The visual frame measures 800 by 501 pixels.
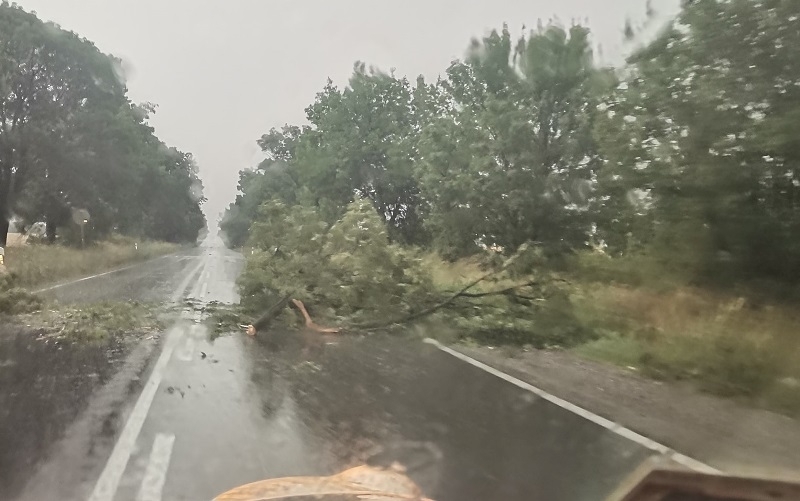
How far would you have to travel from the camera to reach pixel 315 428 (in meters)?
6.40

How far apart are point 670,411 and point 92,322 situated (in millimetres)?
8253

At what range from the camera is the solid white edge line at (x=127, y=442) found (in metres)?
4.68

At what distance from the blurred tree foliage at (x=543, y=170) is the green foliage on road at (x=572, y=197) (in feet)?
0.07

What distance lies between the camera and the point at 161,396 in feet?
24.7

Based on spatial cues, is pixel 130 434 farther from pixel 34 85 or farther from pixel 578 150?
pixel 34 85

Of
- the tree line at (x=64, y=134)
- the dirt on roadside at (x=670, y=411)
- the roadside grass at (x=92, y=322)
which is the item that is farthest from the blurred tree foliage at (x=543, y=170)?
the tree line at (x=64, y=134)

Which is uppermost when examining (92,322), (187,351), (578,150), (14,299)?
(578,150)

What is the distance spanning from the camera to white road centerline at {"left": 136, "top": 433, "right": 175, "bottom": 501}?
15.1 ft

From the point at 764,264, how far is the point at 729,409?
4.30 ft

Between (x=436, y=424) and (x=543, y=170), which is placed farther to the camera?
(x=543, y=170)

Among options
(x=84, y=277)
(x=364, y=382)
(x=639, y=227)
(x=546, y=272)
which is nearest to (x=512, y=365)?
(x=546, y=272)

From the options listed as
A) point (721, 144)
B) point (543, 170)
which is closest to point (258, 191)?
point (543, 170)

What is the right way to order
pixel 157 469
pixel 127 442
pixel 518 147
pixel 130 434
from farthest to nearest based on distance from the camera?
1. pixel 518 147
2. pixel 130 434
3. pixel 127 442
4. pixel 157 469

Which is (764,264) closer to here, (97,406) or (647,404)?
(647,404)
